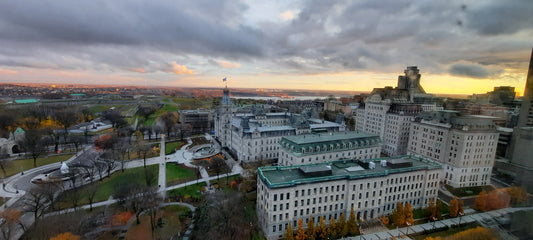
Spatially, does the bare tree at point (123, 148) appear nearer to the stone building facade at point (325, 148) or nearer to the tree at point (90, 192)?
the tree at point (90, 192)

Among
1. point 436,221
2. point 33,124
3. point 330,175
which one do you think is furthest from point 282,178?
point 33,124

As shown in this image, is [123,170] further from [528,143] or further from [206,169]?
[528,143]

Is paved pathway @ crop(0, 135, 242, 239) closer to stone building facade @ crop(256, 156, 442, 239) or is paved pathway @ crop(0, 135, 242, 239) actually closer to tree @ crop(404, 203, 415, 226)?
stone building facade @ crop(256, 156, 442, 239)

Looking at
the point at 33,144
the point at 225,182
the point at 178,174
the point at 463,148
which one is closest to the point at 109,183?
the point at 178,174

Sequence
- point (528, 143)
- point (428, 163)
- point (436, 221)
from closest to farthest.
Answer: point (528, 143), point (436, 221), point (428, 163)

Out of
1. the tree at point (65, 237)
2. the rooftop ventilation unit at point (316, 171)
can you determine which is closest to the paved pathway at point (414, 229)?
the rooftop ventilation unit at point (316, 171)
